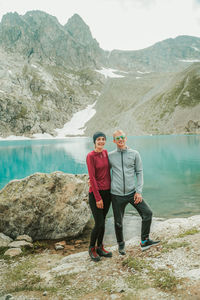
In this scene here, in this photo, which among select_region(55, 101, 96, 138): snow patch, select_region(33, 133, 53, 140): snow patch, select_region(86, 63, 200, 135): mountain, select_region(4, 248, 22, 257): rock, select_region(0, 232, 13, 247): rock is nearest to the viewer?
select_region(4, 248, 22, 257): rock

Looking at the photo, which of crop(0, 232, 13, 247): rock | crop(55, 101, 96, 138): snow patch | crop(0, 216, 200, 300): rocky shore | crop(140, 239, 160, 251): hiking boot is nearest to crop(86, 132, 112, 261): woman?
crop(0, 216, 200, 300): rocky shore

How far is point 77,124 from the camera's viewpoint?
182 meters

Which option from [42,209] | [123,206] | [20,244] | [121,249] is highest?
[123,206]

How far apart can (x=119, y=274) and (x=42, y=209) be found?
20.6ft

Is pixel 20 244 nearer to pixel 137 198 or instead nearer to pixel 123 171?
pixel 137 198

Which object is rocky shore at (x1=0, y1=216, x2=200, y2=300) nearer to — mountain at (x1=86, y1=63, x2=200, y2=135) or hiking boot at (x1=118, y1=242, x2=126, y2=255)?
hiking boot at (x1=118, y1=242, x2=126, y2=255)

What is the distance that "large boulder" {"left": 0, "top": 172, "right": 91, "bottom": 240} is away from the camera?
10.7m

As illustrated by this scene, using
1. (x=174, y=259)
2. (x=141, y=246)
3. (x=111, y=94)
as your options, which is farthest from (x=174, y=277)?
(x=111, y=94)

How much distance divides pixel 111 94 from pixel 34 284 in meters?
197

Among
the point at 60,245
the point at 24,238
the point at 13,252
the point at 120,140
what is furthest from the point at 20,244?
the point at 120,140

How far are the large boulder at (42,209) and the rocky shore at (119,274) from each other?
2.79m

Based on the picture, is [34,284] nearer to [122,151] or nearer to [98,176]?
[98,176]

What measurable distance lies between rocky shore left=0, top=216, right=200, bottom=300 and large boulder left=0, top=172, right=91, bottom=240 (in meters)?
2.79

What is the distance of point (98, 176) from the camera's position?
639 cm
